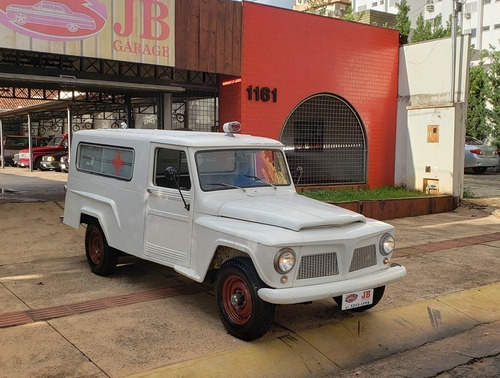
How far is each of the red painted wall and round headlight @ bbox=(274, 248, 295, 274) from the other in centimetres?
822

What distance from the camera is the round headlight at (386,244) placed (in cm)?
508

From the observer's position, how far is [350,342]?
4.95 metres

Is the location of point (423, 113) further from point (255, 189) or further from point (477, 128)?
point (477, 128)

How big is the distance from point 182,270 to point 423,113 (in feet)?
36.4

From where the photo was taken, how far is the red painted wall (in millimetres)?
12398

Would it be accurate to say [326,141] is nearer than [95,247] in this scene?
No

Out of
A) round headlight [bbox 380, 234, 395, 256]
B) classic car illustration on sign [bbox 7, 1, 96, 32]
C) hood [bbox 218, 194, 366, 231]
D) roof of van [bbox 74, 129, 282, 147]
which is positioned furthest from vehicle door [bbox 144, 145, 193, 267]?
classic car illustration on sign [bbox 7, 1, 96, 32]

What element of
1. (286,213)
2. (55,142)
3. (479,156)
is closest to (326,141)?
(286,213)

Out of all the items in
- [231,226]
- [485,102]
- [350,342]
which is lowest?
[350,342]

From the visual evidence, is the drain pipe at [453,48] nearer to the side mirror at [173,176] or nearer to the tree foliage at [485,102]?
the side mirror at [173,176]

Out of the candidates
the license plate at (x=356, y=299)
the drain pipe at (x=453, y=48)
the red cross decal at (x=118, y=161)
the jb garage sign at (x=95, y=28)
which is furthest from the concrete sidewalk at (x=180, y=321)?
Result: the drain pipe at (x=453, y=48)

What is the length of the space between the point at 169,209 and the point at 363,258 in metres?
2.15

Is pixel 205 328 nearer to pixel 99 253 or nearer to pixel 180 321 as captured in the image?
pixel 180 321

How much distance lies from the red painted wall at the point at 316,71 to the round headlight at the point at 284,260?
27.0ft
